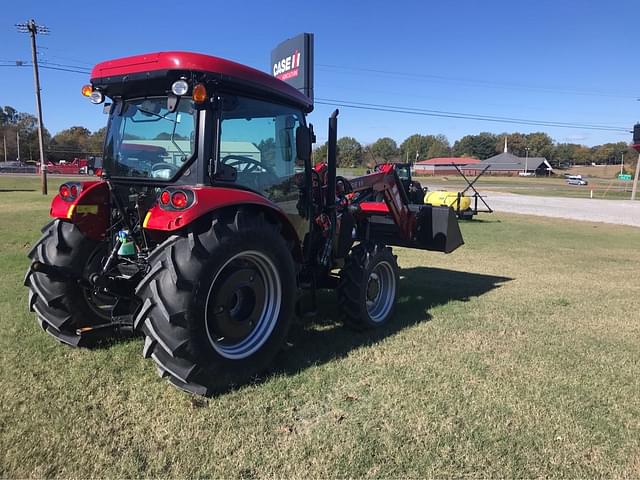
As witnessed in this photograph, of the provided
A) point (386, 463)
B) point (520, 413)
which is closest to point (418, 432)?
point (386, 463)

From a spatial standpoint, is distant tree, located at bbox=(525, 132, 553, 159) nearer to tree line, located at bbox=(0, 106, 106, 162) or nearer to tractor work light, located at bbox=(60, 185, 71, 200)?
tree line, located at bbox=(0, 106, 106, 162)

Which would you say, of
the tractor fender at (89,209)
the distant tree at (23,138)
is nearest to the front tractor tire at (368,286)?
the tractor fender at (89,209)

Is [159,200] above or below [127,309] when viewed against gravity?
above

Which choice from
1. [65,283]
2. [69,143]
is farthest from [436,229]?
[69,143]

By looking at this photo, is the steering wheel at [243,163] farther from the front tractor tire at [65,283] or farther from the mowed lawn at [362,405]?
the mowed lawn at [362,405]

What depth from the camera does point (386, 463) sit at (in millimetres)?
2941

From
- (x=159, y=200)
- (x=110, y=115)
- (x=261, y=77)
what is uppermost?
(x=261, y=77)

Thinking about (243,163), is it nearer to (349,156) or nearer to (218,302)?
(218,302)

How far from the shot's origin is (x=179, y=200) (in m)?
3.43

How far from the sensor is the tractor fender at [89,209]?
13.6 ft

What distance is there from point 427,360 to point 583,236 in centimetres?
1328

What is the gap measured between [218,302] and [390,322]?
2.50 metres

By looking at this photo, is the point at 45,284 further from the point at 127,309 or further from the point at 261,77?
the point at 261,77

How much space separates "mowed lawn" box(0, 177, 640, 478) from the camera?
9.61 ft
